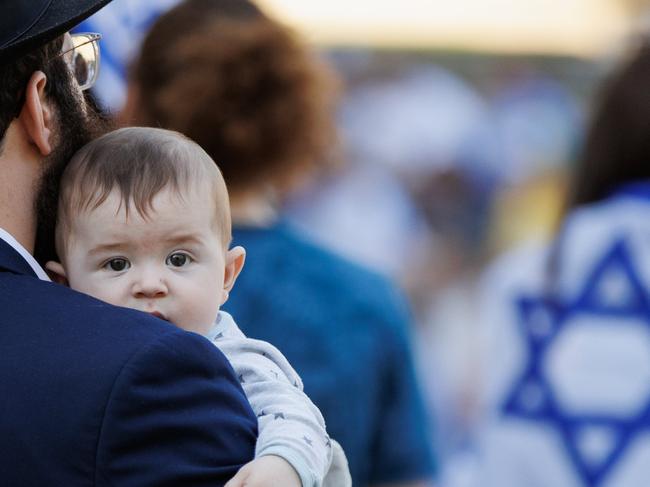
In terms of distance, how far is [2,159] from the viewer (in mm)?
1917

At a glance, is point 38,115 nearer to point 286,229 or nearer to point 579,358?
point 286,229

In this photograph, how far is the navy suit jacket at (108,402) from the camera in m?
1.68

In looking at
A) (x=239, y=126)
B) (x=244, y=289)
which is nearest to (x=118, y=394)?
(x=244, y=289)

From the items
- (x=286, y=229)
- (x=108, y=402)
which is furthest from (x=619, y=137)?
(x=108, y=402)

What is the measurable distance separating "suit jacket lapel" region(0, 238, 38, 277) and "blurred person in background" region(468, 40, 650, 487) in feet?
6.77

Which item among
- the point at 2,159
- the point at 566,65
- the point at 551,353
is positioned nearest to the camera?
the point at 2,159

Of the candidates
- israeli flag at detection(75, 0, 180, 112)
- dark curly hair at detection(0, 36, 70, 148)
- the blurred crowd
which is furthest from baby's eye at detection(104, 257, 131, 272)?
israeli flag at detection(75, 0, 180, 112)

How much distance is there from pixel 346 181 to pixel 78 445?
7459mm

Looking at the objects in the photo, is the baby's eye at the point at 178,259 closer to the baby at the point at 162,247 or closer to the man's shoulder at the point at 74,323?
the baby at the point at 162,247

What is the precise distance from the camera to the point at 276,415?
1865 mm

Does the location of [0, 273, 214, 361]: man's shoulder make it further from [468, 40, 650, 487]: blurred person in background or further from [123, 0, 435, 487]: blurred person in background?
[468, 40, 650, 487]: blurred person in background

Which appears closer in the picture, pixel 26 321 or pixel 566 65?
pixel 26 321

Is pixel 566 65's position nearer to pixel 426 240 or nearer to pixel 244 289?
pixel 426 240

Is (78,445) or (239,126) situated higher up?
(78,445)
